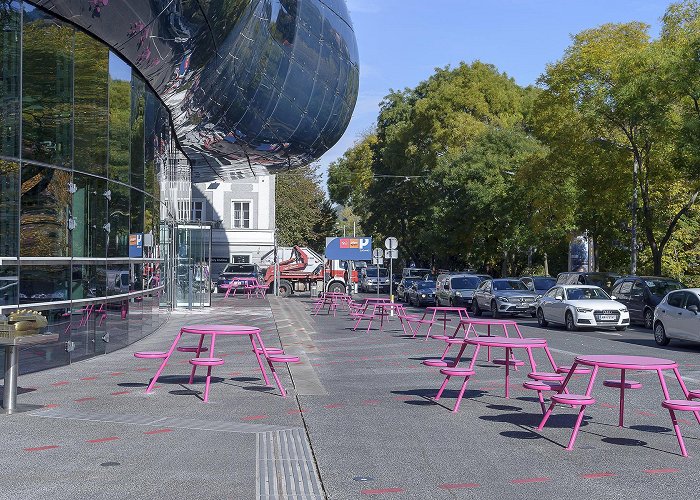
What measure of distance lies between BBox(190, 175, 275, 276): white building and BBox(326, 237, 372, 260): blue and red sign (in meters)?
13.5

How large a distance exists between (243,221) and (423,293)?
83.4 feet

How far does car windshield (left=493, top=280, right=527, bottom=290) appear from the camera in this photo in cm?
3825

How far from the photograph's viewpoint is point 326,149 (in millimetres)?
39719

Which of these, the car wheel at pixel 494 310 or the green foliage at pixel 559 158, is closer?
the green foliage at pixel 559 158

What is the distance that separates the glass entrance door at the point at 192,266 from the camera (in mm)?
35681

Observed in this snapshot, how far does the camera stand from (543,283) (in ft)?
137

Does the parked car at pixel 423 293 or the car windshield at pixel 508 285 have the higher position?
the car windshield at pixel 508 285

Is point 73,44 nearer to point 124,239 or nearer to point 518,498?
point 124,239

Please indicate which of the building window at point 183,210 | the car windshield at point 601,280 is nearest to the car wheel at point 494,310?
the car windshield at point 601,280

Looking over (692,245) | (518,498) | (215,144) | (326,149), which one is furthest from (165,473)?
(692,245)

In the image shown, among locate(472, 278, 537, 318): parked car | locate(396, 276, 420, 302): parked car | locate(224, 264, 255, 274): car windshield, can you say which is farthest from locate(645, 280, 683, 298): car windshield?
locate(224, 264, 255, 274): car windshield

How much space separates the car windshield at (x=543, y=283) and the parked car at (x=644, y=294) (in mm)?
8456

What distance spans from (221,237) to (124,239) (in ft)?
170

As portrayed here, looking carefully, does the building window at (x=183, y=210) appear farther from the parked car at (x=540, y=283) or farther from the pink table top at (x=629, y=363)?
the pink table top at (x=629, y=363)
